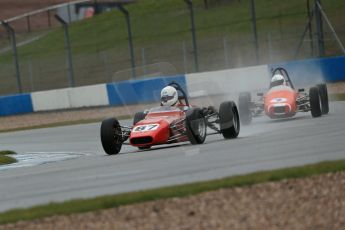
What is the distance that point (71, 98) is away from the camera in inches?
1435

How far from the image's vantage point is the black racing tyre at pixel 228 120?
17.8m

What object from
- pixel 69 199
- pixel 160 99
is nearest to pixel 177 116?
pixel 160 99

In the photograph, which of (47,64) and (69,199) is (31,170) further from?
(47,64)

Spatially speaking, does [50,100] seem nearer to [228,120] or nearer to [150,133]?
[228,120]

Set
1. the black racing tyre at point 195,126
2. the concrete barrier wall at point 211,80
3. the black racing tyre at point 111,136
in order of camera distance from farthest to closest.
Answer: the concrete barrier wall at point 211,80 → the black racing tyre at point 111,136 → the black racing tyre at point 195,126

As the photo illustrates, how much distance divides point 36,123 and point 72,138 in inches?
351

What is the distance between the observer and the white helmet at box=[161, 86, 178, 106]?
18.5 m

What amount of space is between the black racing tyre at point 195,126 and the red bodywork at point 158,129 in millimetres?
285

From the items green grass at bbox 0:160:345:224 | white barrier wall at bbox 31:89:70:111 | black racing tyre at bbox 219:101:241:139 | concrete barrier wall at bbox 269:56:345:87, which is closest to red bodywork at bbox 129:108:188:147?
black racing tyre at bbox 219:101:241:139

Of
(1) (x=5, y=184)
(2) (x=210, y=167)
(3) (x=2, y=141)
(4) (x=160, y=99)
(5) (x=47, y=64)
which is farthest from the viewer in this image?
(5) (x=47, y=64)

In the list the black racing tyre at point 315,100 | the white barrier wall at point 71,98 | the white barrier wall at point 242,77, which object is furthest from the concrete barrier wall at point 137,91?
the white barrier wall at point 71,98

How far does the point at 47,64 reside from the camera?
40.9 meters

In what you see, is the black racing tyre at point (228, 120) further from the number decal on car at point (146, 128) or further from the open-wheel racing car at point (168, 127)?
the number decal on car at point (146, 128)

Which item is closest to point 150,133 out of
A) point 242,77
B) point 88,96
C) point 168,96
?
point 168,96
